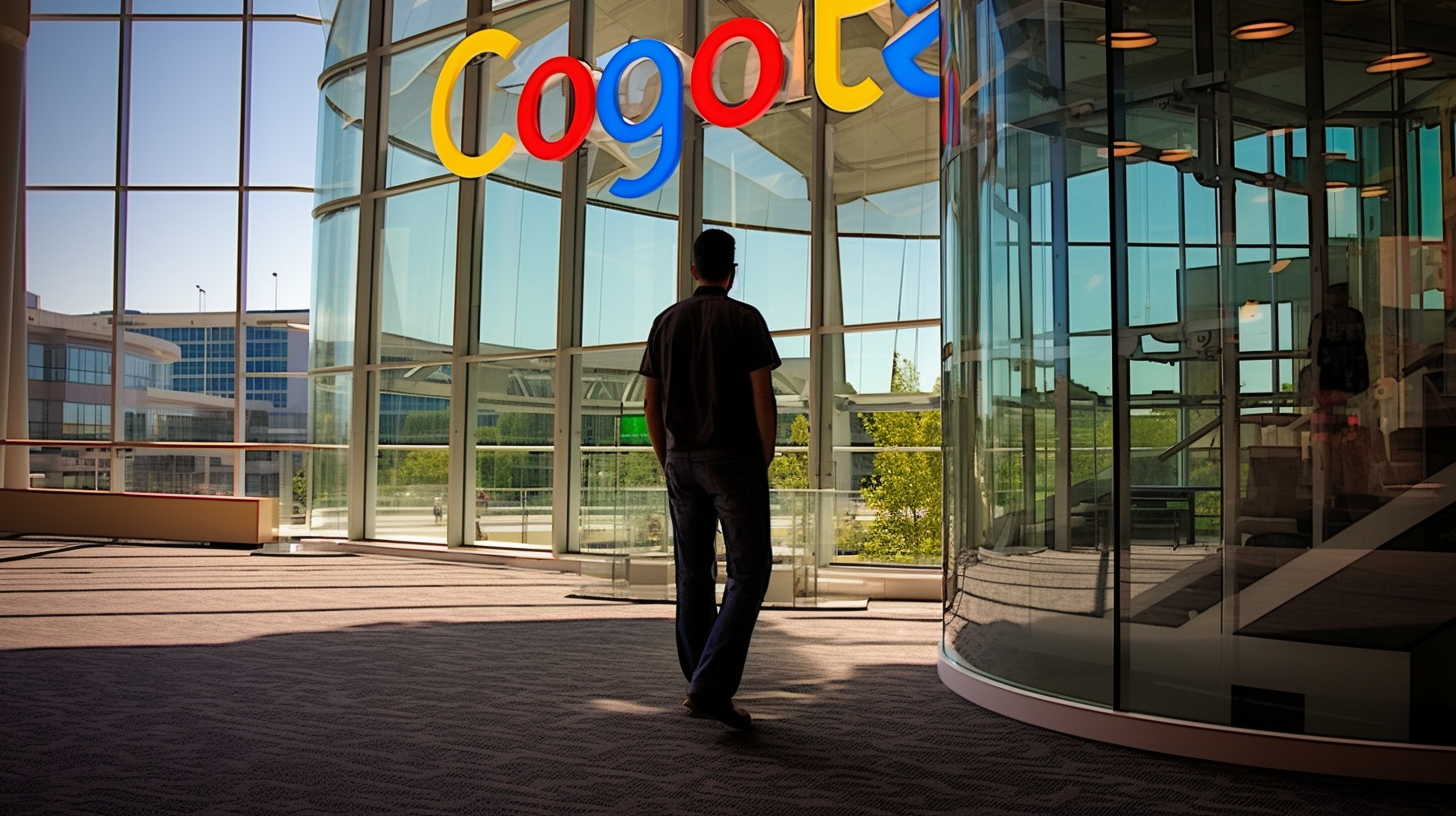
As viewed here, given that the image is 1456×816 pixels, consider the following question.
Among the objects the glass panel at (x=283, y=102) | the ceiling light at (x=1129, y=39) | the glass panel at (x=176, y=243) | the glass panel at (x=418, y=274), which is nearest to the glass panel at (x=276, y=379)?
the glass panel at (x=176, y=243)

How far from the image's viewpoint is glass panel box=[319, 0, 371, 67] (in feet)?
40.1

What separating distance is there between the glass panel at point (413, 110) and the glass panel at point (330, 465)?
2194 mm

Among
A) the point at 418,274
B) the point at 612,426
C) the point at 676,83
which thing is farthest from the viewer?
the point at 418,274

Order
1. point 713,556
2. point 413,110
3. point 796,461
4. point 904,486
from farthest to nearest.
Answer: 1. point 413,110
2. point 796,461
3. point 904,486
4. point 713,556

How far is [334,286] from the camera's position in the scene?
1240 cm

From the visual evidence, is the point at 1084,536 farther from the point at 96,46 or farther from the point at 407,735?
the point at 96,46

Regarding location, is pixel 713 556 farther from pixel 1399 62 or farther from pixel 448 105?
pixel 448 105

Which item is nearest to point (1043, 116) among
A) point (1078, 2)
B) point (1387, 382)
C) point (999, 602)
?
point (1078, 2)

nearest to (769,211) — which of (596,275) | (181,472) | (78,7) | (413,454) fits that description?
(596,275)

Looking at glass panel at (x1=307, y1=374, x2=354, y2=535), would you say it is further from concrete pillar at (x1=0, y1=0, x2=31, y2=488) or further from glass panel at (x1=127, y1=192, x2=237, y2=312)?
concrete pillar at (x1=0, y1=0, x2=31, y2=488)

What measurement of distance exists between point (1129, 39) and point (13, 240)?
465 inches

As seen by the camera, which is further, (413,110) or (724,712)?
(413,110)

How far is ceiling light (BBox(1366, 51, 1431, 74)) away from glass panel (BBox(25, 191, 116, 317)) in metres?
13.9

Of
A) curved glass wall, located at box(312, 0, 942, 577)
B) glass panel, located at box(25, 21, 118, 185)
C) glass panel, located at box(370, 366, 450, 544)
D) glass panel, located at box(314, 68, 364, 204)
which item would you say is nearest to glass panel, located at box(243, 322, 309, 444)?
curved glass wall, located at box(312, 0, 942, 577)
